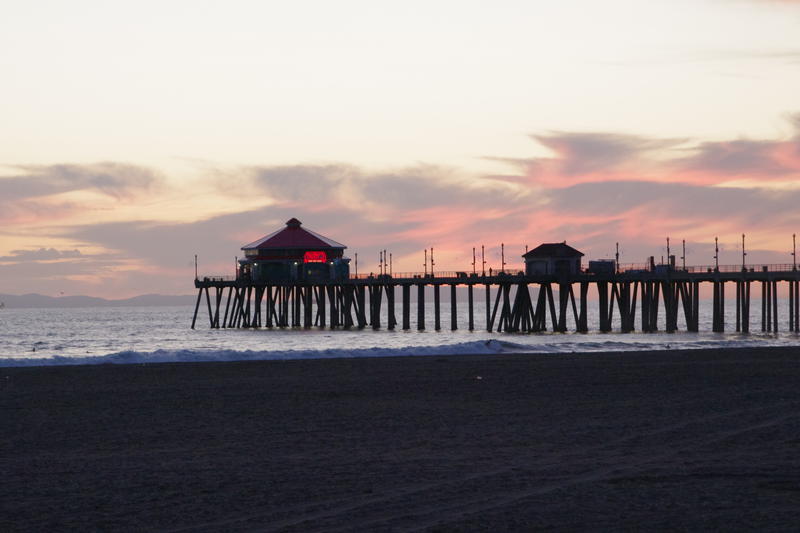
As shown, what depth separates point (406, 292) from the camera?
3268 inches

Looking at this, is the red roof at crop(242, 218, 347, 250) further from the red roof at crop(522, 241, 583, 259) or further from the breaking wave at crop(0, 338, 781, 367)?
the breaking wave at crop(0, 338, 781, 367)

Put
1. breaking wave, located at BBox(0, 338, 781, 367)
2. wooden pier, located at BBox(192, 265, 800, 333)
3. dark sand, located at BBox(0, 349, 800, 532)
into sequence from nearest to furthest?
dark sand, located at BBox(0, 349, 800, 532) → breaking wave, located at BBox(0, 338, 781, 367) → wooden pier, located at BBox(192, 265, 800, 333)

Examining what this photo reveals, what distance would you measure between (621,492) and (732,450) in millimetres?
3410

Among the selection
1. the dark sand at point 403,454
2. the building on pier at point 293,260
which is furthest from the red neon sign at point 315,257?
the dark sand at point 403,454

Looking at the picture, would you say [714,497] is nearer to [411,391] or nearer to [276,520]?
[276,520]

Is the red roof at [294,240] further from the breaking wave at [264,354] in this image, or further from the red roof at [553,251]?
the breaking wave at [264,354]

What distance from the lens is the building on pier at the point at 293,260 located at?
9019 centimetres

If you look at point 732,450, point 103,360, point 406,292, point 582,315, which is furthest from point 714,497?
point 406,292

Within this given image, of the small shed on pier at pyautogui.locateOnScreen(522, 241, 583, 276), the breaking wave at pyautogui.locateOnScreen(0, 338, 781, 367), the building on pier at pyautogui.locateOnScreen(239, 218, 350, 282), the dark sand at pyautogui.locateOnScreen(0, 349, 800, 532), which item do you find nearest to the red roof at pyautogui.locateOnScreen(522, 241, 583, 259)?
the small shed on pier at pyautogui.locateOnScreen(522, 241, 583, 276)

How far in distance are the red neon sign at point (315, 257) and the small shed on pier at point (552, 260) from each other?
66.1ft

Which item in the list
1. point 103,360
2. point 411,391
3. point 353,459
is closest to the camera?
point 353,459

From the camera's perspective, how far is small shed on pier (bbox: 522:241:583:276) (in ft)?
257

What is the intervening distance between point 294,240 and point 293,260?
2.50 metres

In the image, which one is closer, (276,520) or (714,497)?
(276,520)
